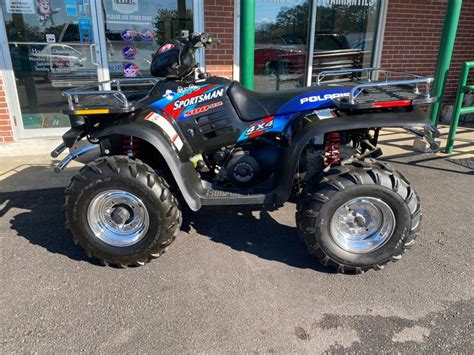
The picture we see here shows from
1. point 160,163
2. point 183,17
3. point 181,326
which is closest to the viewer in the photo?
point 181,326

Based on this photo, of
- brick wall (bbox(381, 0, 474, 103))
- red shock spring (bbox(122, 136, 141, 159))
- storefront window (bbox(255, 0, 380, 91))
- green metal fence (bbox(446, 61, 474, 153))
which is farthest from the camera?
brick wall (bbox(381, 0, 474, 103))

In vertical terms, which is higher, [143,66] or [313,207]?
[143,66]

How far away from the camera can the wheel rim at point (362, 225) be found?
2893 millimetres

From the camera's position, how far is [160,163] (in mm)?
3436

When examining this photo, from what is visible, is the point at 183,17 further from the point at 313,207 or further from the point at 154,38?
the point at 313,207

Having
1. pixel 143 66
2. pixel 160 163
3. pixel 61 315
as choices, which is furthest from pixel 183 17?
pixel 61 315

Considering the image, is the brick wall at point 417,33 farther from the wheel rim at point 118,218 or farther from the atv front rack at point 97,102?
the wheel rim at point 118,218

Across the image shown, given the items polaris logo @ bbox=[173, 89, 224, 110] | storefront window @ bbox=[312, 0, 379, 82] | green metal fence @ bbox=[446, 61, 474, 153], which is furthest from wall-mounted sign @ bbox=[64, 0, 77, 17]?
green metal fence @ bbox=[446, 61, 474, 153]

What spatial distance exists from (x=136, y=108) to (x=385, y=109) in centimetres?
197

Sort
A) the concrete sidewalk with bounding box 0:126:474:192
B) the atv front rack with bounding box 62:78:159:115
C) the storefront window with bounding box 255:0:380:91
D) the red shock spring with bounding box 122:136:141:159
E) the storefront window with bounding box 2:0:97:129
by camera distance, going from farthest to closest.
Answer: the storefront window with bounding box 255:0:380:91 → the storefront window with bounding box 2:0:97:129 → the concrete sidewalk with bounding box 0:126:474:192 → the red shock spring with bounding box 122:136:141:159 → the atv front rack with bounding box 62:78:159:115

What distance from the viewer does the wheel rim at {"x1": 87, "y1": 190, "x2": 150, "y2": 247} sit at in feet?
9.79

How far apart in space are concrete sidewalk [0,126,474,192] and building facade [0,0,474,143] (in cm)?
35

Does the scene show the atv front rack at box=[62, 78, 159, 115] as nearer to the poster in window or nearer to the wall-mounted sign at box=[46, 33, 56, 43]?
the poster in window

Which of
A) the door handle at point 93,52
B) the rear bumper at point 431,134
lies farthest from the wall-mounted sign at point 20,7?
the rear bumper at point 431,134
